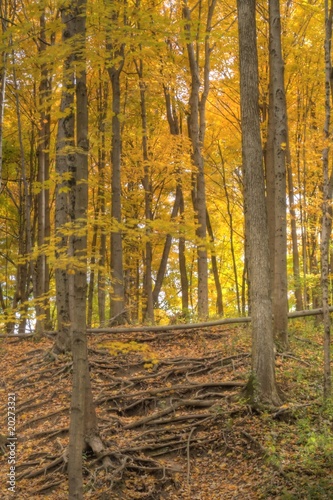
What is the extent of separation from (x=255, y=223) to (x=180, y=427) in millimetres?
3506

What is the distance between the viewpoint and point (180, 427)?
784cm

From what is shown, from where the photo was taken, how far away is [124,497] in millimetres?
6492

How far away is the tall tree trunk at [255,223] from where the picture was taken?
7633 mm

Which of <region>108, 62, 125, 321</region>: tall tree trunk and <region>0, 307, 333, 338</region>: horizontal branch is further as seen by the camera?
<region>108, 62, 125, 321</region>: tall tree trunk

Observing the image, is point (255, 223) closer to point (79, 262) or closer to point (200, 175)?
point (79, 262)

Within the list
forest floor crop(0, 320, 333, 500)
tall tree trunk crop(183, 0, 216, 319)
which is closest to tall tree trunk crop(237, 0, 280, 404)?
forest floor crop(0, 320, 333, 500)

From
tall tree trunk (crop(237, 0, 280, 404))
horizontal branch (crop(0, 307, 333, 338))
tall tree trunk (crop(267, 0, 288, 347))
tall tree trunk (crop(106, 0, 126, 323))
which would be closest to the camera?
tall tree trunk (crop(237, 0, 280, 404))

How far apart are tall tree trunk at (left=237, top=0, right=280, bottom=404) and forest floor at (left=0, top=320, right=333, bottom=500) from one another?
1.86 ft

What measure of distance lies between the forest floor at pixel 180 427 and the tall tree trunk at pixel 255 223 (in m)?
0.57

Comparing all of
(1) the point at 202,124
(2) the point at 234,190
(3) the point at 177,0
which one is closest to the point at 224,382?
(1) the point at 202,124

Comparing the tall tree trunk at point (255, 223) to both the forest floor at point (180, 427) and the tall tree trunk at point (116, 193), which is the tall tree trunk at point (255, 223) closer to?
the forest floor at point (180, 427)

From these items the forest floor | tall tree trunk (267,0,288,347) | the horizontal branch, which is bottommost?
the forest floor

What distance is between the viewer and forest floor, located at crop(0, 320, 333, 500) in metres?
6.52

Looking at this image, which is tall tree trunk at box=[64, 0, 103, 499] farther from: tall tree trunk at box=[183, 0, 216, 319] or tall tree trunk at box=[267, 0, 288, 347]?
tall tree trunk at box=[183, 0, 216, 319]
